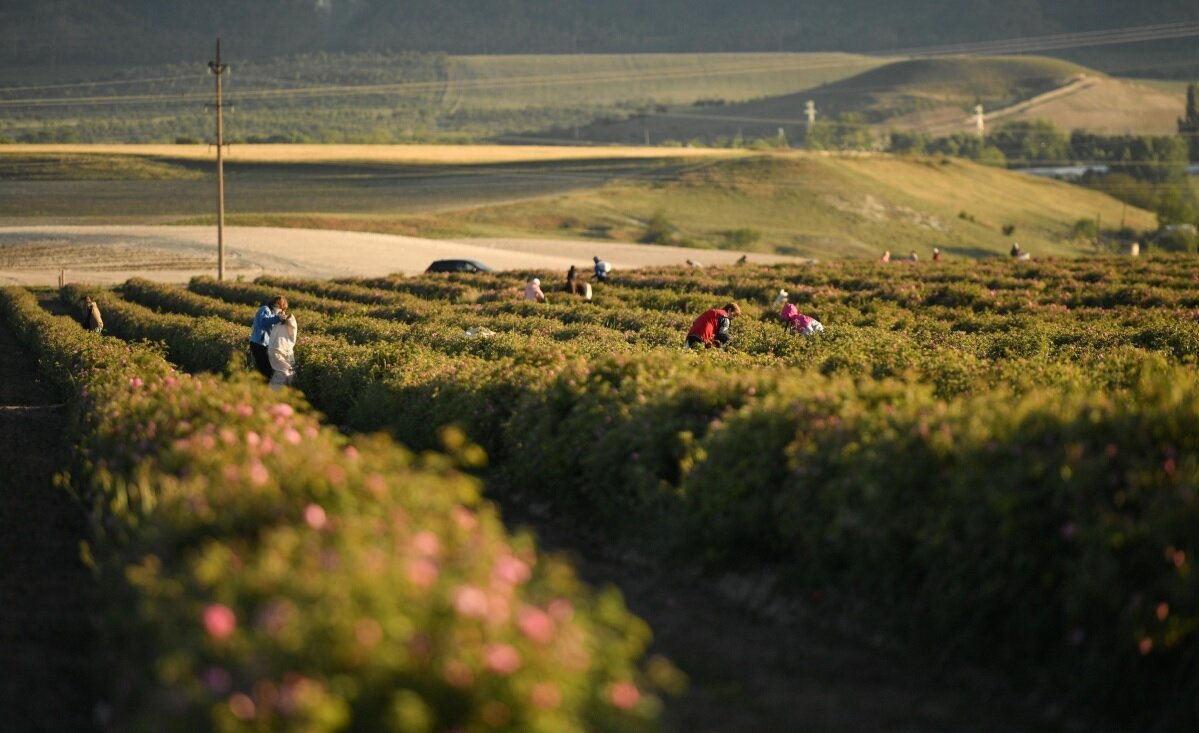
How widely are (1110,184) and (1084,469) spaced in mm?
174743

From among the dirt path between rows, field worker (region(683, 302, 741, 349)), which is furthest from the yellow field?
the dirt path between rows

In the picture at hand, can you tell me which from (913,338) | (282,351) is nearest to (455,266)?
(913,338)

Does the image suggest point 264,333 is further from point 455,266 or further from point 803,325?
point 455,266

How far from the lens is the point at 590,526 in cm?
1277

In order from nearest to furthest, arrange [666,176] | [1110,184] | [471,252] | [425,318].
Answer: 1. [425,318]
2. [471,252]
3. [666,176]
4. [1110,184]

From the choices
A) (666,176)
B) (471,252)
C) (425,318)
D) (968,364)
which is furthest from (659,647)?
(666,176)

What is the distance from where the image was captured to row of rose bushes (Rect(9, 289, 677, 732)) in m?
5.25

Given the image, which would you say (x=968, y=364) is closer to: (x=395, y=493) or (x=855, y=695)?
(x=855, y=695)

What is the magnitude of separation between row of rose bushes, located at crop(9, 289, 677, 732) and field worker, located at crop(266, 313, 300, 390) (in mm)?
12557

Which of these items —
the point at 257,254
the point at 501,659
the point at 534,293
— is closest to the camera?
the point at 501,659

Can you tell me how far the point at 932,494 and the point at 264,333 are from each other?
14074 mm

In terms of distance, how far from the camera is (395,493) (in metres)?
7.08

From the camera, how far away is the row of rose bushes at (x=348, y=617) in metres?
5.25

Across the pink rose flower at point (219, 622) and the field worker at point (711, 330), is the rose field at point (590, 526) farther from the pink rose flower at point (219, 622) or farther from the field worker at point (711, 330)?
the field worker at point (711, 330)
